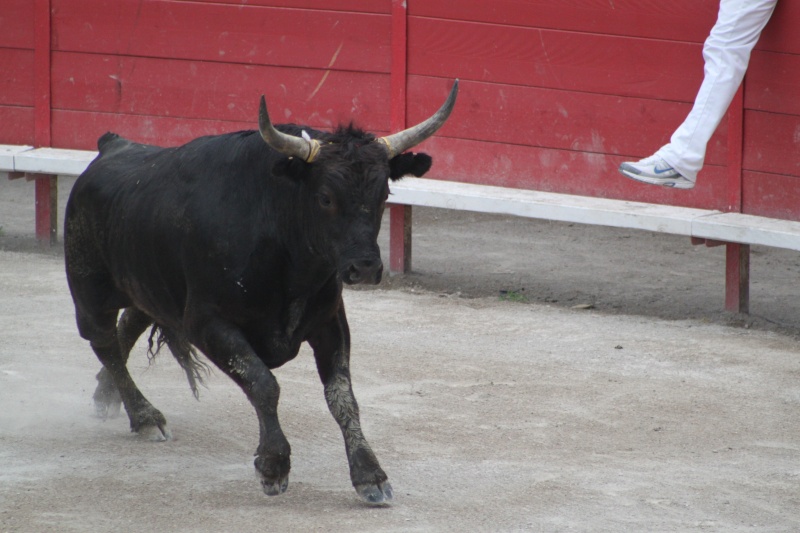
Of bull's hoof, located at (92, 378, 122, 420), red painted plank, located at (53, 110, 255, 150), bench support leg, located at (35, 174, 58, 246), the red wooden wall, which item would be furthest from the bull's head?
bench support leg, located at (35, 174, 58, 246)

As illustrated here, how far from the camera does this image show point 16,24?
8805 millimetres

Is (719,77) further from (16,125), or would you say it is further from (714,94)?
(16,125)

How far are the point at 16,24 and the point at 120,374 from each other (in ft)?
14.9

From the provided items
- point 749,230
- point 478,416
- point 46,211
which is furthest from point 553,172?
point 46,211

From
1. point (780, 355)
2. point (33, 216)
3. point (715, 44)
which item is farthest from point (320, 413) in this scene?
point (33, 216)

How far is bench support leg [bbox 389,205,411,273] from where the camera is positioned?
7.88 metres

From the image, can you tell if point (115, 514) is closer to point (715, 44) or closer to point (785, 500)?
point (785, 500)

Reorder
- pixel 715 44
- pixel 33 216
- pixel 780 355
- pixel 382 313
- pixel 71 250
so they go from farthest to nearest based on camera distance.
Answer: pixel 33 216, pixel 382 313, pixel 715 44, pixel 780 355, pixel 71 250

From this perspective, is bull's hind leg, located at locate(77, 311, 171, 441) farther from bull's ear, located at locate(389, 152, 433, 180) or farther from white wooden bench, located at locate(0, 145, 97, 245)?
white wooden bench, located at locate(0, 145, 97, 245)

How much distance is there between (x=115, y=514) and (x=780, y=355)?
3337mm

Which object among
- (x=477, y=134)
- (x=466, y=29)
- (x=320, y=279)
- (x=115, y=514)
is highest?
(x=466, y=29)

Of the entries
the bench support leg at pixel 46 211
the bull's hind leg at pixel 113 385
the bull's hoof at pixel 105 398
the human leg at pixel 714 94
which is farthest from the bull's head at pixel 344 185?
the bench support leg at pixel 46 211

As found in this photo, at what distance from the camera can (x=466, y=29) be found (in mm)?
7680

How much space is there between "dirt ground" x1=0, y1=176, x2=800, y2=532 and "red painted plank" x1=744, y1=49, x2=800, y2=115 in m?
1.09
